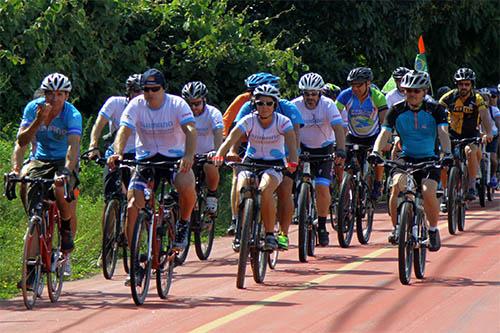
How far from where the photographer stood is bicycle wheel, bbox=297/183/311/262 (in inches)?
585

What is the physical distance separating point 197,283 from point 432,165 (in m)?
2.61

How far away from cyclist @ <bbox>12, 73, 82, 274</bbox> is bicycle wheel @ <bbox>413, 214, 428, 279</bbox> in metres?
3.34

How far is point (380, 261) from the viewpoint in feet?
49.9

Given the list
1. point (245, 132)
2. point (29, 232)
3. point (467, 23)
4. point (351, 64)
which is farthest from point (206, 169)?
point (467, 23)

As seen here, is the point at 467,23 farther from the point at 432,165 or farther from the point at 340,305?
the point at 340,305

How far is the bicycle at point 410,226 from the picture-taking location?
13.0 m

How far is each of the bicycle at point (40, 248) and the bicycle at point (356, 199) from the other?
4.57m

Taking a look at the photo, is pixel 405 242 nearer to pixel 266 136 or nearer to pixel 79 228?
pixel 266 136

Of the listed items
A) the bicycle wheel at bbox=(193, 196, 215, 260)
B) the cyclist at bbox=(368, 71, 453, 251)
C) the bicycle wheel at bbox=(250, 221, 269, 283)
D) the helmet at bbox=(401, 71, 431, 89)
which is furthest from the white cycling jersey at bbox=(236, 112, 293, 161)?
the bicycle wheel at bbox=(193, 196, 215, 260)

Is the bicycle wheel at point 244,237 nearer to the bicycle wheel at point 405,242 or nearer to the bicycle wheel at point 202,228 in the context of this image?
the bicycle wheel at point 405,242

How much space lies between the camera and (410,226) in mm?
13188

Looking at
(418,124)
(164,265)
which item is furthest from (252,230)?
(418,124)

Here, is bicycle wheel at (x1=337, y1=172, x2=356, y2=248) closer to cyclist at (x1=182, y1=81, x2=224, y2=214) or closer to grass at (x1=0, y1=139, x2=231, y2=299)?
cyclist at (x1=182, y1=81, x2=224, y2=214)

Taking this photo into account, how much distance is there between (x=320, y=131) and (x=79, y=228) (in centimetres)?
315
